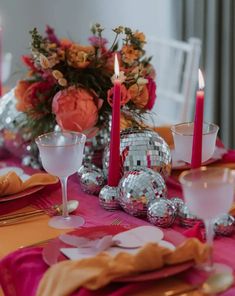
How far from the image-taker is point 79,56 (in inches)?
57.7

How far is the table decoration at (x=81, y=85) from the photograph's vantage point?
4.69 ft

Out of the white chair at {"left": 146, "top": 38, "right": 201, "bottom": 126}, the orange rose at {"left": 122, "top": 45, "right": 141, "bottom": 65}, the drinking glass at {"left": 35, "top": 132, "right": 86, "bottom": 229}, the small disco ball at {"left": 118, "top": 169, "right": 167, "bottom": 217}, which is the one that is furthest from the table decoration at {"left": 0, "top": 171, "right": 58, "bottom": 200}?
the white chair at {"left": 146, "top": 38, "right": 201, "bottom": 126}

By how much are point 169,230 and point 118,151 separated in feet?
0.69

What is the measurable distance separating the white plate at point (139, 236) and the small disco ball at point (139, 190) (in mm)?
116

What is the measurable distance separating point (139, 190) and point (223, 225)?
0.60ft

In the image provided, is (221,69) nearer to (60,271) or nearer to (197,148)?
(197,148)

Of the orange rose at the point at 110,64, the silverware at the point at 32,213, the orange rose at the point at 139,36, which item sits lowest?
the silverware at the point at 32,213

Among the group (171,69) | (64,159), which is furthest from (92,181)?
(171,69)

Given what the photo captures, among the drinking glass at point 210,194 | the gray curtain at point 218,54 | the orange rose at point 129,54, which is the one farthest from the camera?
the gray curtain at point 218,54

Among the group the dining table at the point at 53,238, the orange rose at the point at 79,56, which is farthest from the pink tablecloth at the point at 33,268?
the orange rose at the point at 79,56

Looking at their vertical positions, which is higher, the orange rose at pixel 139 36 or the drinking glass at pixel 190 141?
the orange rose at pixel 139 36

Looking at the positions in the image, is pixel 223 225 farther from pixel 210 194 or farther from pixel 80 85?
pixel 80 85

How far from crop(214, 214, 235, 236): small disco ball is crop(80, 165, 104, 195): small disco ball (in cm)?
34

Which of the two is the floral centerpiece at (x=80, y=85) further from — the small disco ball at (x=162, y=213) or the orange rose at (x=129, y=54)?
the small disco ball at (x=162, y=213)
